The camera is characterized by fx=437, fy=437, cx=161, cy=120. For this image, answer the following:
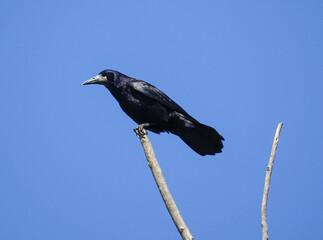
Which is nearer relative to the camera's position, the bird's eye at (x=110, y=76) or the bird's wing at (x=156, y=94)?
the bird's wing at (x=156, y=94)

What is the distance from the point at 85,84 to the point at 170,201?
3805 millimetres

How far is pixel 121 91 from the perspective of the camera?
709 cm

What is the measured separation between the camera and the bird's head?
24.1ft

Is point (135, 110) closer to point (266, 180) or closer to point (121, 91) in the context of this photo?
point (121, 91)

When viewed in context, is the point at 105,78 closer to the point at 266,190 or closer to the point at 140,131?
the point at 140,131

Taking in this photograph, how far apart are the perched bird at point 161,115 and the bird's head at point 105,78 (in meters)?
0.21

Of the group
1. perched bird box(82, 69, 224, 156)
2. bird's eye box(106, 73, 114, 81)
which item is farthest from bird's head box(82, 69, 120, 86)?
perched bird box(82, 69, 224, 156)

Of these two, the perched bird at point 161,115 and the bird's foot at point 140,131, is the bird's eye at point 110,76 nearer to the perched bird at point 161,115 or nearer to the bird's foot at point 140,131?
the perched bird at point 161,115

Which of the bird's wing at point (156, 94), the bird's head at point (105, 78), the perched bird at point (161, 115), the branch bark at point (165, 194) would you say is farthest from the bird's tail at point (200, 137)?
the branch bark at point (165, 194)

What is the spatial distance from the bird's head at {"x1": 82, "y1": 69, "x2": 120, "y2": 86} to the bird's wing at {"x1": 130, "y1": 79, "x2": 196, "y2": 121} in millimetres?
433

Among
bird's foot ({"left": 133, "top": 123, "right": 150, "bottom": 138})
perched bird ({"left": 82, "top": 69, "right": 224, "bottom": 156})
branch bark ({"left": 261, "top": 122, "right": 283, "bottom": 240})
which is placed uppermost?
perched bird ({"left": 82, "top": 69, "right": 224, "bottom": 156})

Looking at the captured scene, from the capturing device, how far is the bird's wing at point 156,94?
22.7 feet

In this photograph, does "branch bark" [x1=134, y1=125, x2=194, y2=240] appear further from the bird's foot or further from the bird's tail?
the bird's tail

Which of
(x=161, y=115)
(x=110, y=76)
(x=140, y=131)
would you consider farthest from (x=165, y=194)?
(x=110, y=76)
